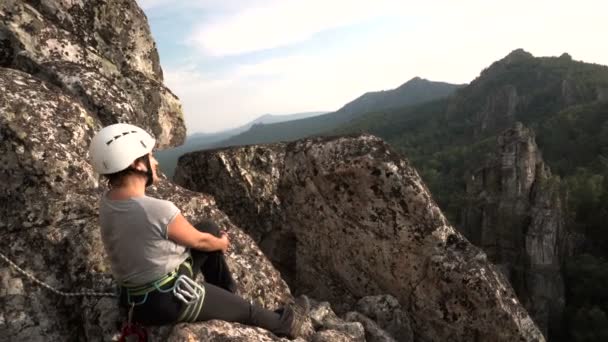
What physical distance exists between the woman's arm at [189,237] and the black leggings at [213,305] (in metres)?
0.35

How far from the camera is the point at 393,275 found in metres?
12.9

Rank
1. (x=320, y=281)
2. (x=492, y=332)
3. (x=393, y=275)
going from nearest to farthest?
1. (x=492, y=332)
2. (x=393, y=275)
3. (x=320, y=281)

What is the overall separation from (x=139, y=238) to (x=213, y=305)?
1521 millimetres

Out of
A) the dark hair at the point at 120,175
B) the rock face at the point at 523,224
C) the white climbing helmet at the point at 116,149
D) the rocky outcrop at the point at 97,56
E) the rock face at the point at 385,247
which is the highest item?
the rocky outcrop at the point at 97,56

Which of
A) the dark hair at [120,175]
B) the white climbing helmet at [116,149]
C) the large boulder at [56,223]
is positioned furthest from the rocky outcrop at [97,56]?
the dark hair at [120,175]

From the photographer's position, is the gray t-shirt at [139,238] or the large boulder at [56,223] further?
the large boulder at [56,223]

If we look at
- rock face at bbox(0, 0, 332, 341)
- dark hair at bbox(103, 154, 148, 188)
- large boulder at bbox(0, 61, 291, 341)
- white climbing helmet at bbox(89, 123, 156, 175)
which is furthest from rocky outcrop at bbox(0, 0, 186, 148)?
dark hair at bbox(103, 154, 148, 188)

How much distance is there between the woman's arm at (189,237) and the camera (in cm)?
585

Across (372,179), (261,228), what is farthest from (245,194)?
(372,179)

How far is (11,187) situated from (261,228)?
8.46 meters

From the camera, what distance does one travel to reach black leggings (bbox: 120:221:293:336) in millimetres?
6070

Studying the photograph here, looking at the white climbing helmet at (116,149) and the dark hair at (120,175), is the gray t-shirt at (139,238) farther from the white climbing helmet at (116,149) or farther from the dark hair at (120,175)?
the white climbing helmet at (116,149)

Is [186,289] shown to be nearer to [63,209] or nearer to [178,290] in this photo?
[178,290]

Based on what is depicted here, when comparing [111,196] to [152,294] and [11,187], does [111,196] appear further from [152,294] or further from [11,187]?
[11,187]
